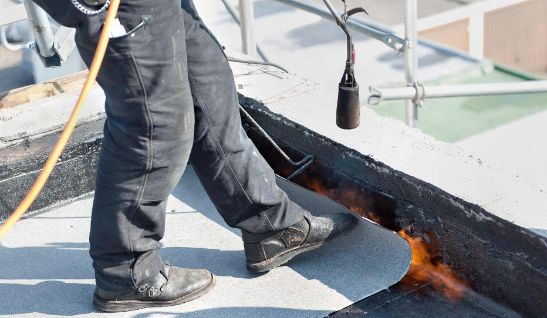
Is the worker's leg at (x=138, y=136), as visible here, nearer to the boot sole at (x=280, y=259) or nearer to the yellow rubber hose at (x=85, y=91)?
the yellow rubber hose at (x=85, y=91)

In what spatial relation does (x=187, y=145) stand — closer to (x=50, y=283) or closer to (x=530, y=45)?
(x=50, y=283)

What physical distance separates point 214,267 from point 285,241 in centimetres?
27

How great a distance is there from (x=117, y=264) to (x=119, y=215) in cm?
18

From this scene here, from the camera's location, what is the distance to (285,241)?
9.33 ft

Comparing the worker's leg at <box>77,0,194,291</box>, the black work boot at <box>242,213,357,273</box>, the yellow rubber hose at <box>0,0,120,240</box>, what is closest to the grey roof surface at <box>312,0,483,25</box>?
the black work boot at <box>242,213,357,273</box>

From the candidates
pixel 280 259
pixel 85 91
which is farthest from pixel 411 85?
pixel 85 91

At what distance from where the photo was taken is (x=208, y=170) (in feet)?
8.98

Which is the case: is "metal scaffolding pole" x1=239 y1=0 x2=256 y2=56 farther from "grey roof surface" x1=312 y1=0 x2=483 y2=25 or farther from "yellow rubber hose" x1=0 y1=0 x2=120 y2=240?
"grey roof surface" x1=312 y1=0 x2=483 y2=25

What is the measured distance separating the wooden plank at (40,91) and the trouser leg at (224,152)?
1.23m

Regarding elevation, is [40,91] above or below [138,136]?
below

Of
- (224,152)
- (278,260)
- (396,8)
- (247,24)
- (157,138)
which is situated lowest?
(396,8)

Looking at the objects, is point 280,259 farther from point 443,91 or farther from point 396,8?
point 396,8

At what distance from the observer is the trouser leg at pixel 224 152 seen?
2.65 meters

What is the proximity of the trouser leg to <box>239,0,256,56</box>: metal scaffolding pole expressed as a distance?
1.53 metres
